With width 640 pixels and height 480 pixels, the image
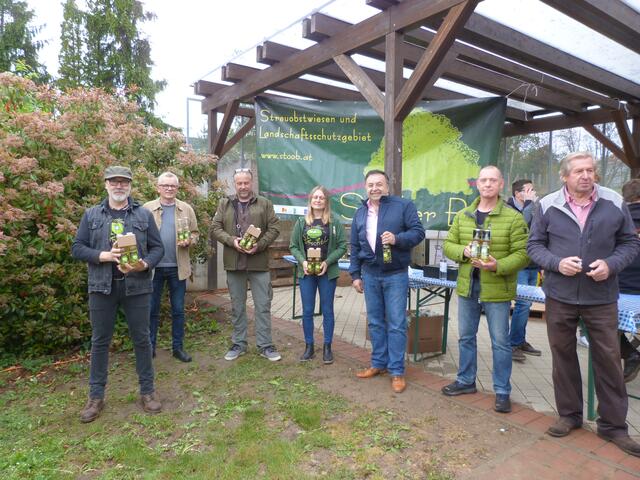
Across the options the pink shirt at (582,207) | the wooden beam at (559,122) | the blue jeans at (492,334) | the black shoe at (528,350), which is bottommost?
the black shoe at (528,350)

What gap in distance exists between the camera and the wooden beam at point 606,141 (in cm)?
763

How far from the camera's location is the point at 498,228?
3.05 metres

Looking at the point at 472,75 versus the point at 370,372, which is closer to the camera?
the point at 370,372

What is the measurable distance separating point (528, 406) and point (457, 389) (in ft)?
1.65

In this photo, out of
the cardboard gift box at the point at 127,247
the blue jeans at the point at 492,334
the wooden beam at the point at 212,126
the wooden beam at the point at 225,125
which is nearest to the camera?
the cardboard gift box at the point at 127,247

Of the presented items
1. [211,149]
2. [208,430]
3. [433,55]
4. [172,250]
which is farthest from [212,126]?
[208,430]

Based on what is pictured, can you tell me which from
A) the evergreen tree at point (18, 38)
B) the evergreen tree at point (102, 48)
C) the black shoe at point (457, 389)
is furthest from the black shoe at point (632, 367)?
the evergreen tree at point (18, 38)

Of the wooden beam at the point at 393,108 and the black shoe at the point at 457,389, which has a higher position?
the wooden beam at the point at 393,108

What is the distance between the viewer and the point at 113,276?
3039 millimetres

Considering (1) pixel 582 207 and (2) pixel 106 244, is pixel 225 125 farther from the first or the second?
(1) pixel 582 207

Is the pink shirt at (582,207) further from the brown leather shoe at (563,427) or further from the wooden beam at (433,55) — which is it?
the wooden beam at (433,55)

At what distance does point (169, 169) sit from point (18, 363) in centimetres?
256

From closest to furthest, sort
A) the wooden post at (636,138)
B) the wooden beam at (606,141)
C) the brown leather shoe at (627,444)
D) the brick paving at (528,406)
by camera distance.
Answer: the brick paving at (528,406)
the brown leather shoe at (627,444)
the wooden post at (636,138)
the wooden beam at (606,141)

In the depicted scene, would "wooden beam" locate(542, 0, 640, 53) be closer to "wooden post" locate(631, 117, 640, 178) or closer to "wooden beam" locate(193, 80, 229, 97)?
"wooden post" locate(631, 117, 640, 178)
